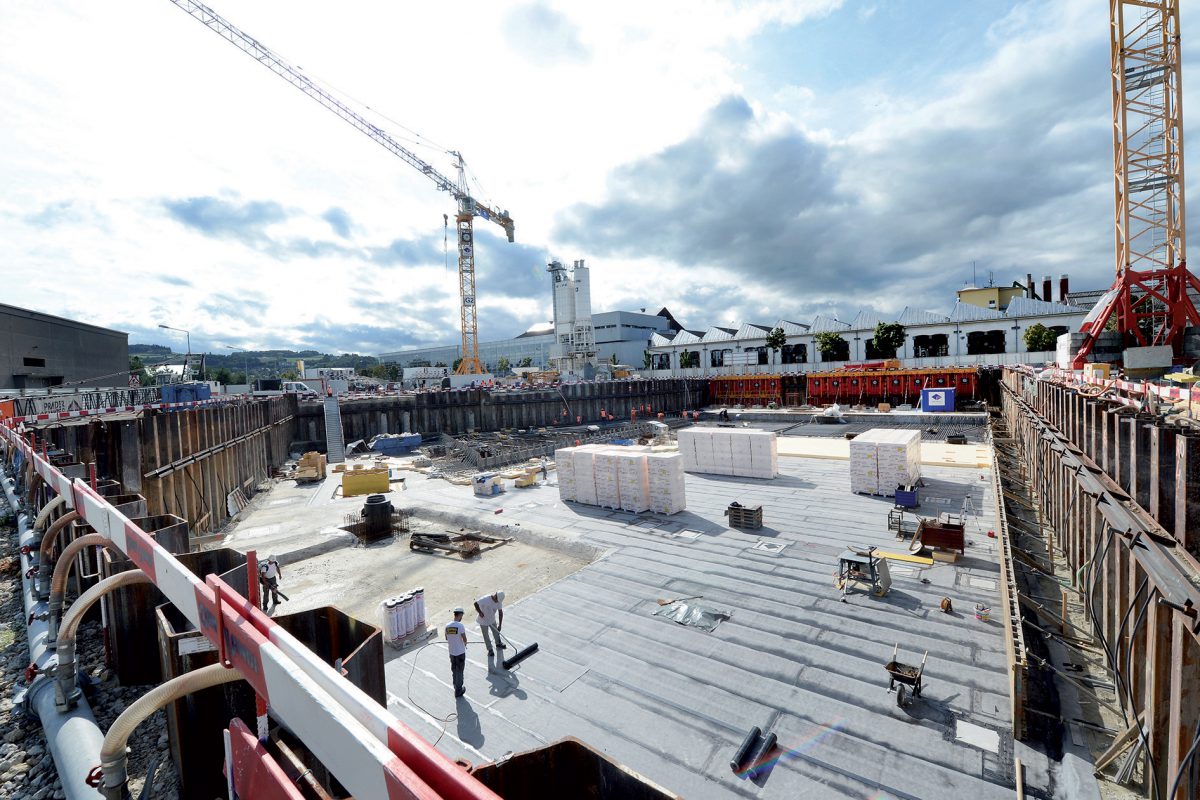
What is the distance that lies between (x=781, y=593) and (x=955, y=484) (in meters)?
12.7

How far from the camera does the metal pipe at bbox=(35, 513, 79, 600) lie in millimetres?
5121

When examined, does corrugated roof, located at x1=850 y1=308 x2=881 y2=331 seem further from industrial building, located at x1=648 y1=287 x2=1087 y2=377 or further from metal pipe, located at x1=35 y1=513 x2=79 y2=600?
metal pipe, located at x1=35 y1=513 x2=79 y2=600

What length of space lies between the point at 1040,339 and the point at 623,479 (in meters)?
66.7

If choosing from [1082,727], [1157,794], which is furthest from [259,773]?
[1082,727]

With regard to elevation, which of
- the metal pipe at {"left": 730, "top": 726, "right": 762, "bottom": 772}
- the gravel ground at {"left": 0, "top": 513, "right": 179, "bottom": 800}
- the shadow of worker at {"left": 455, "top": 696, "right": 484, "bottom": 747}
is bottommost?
the shadow of worker at {"left": 455, "top": 696, "right": 484, "bottom": 747}

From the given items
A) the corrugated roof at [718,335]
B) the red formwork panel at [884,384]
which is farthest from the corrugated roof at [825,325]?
the red formwork panel at [884,384]

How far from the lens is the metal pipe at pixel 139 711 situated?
2.47m

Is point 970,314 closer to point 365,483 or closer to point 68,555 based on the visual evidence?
point 365,483

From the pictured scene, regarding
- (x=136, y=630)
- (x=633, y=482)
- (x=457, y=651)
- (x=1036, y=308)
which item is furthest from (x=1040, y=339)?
(x=136, y=630)

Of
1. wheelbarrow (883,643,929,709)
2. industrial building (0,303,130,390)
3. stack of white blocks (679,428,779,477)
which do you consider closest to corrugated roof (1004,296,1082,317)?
stack of white blocks (679,428,779,477)

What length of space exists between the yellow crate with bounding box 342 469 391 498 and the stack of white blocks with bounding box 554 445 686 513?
9054 mm

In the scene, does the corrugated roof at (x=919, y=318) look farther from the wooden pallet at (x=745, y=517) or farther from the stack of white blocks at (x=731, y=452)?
the wooden pallet at (x=745, y=517)

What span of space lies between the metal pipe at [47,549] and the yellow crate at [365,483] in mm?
18366

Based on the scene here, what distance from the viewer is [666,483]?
17.5 m
